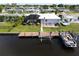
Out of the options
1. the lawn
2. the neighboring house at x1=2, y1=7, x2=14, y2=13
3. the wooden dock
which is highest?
the neighboring house at x1=2, y1=7, x2=14, y2=13

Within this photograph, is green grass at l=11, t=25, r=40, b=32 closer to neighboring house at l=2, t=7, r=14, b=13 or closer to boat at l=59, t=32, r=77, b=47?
boat at l=59, t=32, r=77, b=47

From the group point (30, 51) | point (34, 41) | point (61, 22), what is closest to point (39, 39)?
point (34, 41)

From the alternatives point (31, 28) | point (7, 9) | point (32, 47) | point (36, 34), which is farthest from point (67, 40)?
point (7, 9)

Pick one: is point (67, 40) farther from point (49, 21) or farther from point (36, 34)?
point (49, 21)

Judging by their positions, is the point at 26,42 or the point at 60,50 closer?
the point at 60,50

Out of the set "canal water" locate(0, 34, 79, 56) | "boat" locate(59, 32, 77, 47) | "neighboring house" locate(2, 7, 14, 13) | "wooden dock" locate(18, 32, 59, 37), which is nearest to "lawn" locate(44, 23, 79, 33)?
"wooden dock" locate(18, 32, 59, 37)

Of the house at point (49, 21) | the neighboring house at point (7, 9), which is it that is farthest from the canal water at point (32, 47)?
the neighboring house at point (7, 9)

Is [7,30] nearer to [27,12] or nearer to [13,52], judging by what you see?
[13,52]


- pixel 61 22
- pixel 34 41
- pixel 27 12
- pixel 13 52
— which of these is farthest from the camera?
pixel 27 12

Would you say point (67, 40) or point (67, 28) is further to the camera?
point (67, 28)
